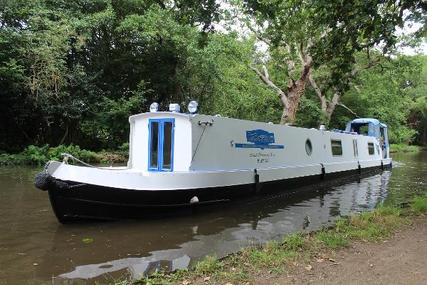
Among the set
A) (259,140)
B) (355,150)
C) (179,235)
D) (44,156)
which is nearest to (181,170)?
(179,235)

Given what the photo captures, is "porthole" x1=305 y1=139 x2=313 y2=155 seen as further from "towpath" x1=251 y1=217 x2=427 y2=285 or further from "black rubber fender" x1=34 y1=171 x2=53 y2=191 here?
"black rubber fender" x1=34 y1=171 x2=53 y2=191

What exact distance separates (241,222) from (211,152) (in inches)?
77.1

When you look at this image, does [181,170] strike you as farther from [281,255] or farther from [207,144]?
[281,255]

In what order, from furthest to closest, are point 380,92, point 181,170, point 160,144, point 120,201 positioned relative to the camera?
point 380,92
point 160,144
point 181,170
point 120,201

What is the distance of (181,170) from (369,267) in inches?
219

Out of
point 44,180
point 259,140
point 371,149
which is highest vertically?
point 371,149

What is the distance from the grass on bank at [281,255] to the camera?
5.15 meters

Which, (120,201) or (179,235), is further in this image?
(120,201)

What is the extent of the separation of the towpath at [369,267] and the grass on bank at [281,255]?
7.0 inches

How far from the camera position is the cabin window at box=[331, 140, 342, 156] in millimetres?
→ 17788

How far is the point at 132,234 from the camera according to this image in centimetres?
818

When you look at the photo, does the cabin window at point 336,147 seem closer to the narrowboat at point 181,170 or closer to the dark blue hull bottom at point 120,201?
the narrowboat at point 181,170

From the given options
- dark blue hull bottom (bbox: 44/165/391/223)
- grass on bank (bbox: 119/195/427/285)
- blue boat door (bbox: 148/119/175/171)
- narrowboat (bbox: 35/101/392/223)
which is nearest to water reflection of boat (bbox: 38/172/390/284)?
dark blue hull bottom (bbox: 44/165/391/223)

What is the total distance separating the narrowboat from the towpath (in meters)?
4.39
